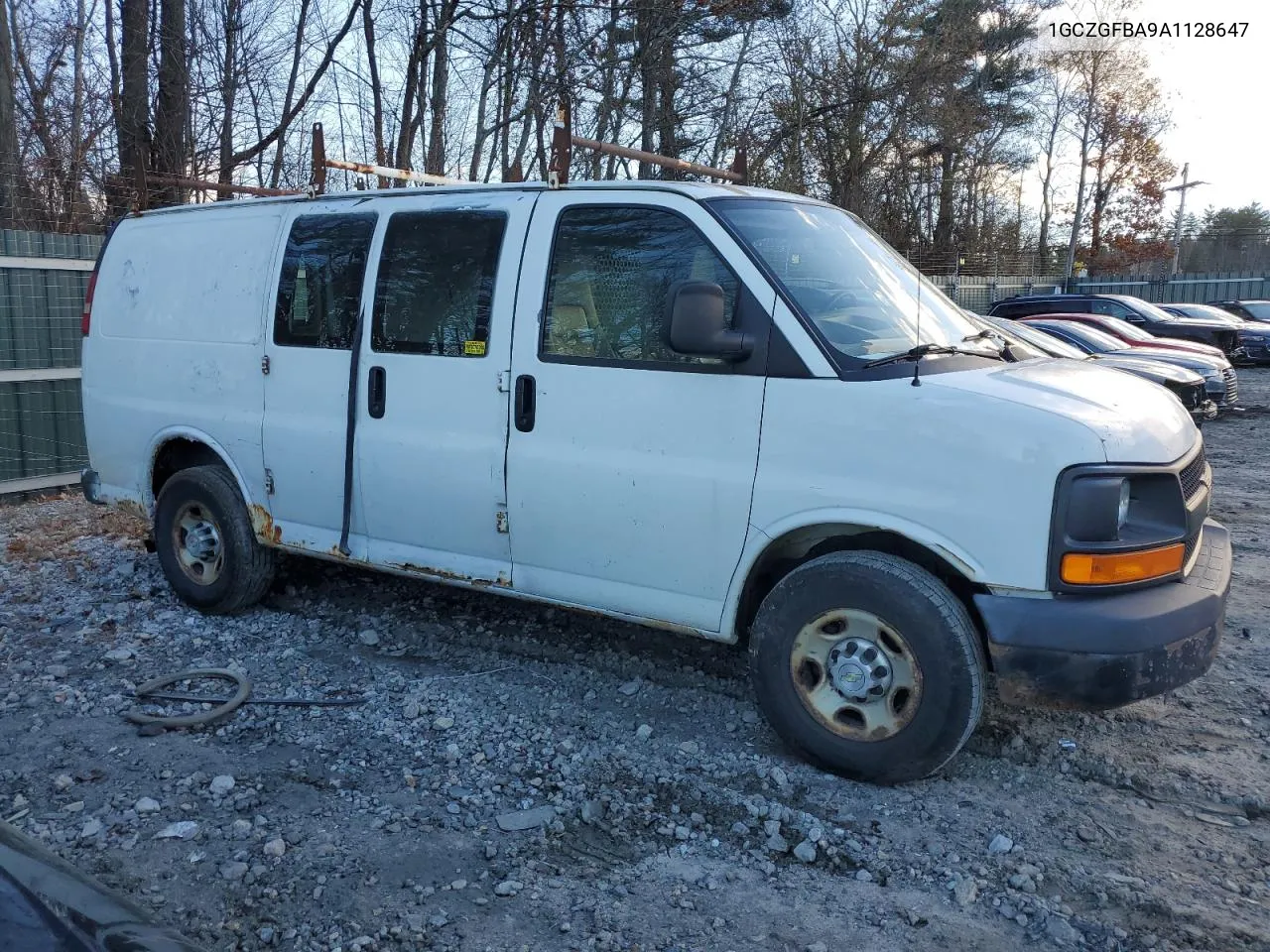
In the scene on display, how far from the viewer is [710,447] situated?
4004 mm

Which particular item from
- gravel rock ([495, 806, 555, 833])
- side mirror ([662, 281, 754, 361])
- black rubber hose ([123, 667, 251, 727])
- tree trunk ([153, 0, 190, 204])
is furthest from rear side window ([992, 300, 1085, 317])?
gravel rock ([495, 806, 555, 833])

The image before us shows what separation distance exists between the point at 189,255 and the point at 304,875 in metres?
3.76

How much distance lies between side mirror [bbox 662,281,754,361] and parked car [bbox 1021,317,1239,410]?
12.0 metres

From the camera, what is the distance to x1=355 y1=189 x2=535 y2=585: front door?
4566 mm

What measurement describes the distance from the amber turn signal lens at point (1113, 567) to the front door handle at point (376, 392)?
9.94ft

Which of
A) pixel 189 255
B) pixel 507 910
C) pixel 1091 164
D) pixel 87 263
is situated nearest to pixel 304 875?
pixel 507 910

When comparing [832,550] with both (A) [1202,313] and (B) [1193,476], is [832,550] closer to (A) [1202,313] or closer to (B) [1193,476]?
(B) [1193,476]

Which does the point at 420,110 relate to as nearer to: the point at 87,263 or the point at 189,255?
the point at 87,263

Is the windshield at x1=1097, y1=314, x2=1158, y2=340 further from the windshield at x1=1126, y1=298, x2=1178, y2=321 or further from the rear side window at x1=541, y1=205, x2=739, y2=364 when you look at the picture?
the rear side window at x1=541, y1=205, x2=739, y2=364

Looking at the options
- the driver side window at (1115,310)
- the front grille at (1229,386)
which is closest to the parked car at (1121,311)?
the driver side window at (1115,310)

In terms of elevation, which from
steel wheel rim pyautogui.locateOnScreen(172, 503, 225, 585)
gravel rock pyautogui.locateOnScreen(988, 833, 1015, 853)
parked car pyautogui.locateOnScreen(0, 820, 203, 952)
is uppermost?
parked car pyautogui.locateOnScreen(0, 820, 203, 952)

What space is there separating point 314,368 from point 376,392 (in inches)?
18.1

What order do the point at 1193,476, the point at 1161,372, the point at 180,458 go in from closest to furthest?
the point at 1193,476, the point at 180,458, the point at 1161,372

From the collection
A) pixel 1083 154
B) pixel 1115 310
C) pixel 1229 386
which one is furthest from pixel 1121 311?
pixel 1083 154
